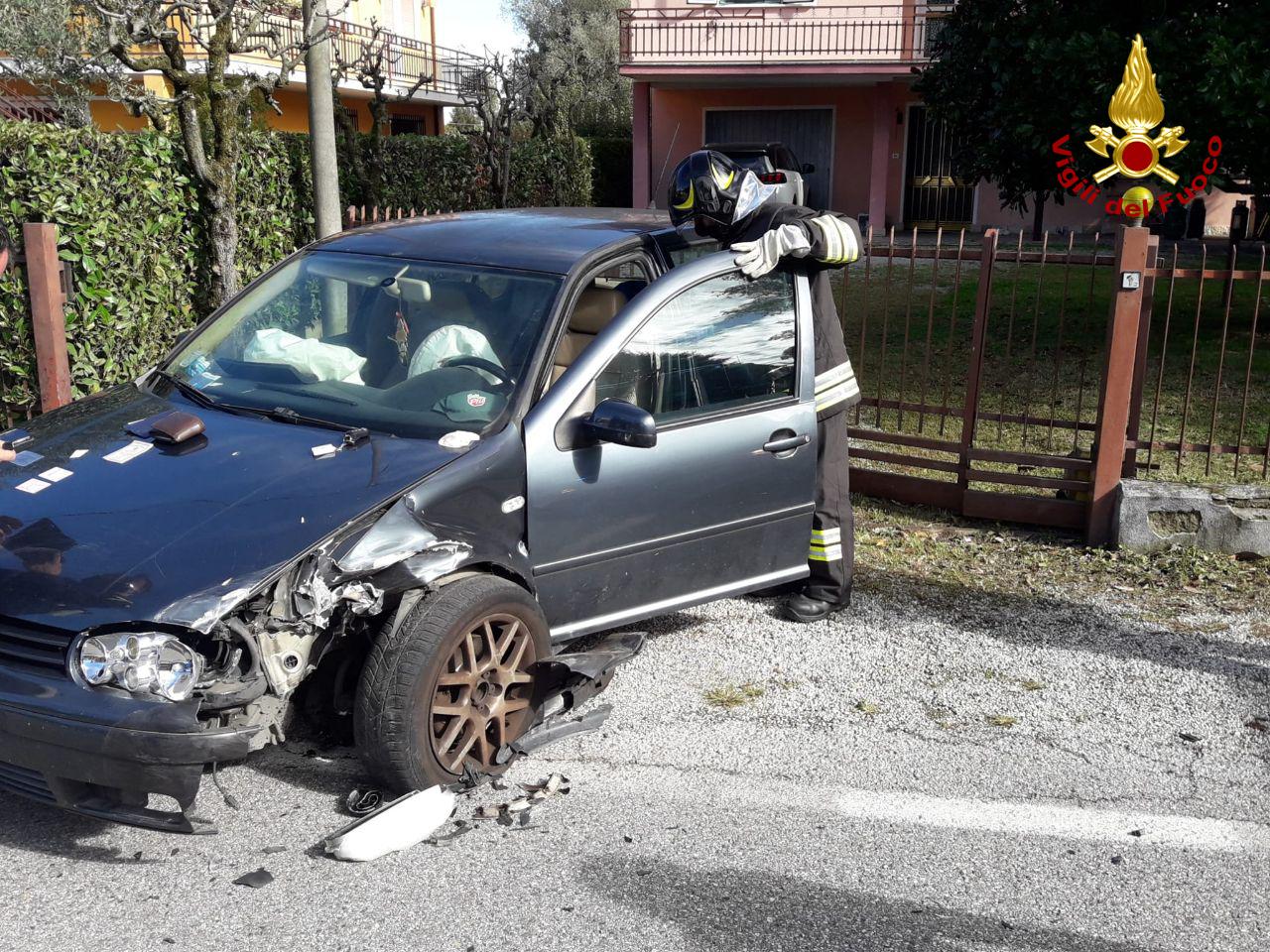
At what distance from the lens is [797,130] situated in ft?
85.3

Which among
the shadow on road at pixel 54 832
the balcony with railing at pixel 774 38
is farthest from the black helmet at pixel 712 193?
the balcony with railing at pixel 774 38

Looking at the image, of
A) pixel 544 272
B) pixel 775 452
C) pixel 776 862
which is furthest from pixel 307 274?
pixel 776 862

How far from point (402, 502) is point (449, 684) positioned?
564 millimetres

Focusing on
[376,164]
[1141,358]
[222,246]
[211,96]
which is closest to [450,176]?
[376,164]

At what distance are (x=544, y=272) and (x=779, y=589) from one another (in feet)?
6.78

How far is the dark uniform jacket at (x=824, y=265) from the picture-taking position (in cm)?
491

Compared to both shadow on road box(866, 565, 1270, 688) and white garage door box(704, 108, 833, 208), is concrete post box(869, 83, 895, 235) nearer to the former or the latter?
white garage door box(704, 108, 833, 208)

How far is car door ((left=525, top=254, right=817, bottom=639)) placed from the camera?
163 inches

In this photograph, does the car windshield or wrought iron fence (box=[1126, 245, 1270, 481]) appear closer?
the car windshield

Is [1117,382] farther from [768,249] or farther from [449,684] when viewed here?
[449,684]

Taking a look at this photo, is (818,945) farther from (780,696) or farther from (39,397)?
(39,397)

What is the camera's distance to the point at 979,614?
5.55m

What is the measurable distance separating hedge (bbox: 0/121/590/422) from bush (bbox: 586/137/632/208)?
679 inches

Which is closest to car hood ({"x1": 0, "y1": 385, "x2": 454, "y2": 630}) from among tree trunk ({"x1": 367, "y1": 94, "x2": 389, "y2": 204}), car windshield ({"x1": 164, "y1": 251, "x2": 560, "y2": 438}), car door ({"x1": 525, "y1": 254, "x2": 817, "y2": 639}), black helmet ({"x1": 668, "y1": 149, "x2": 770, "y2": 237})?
car windshield ({"x1": 164, "y1": 251, "x2": 560, "y2": 438})
